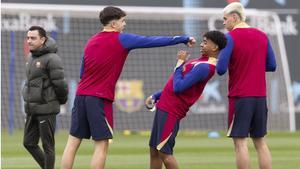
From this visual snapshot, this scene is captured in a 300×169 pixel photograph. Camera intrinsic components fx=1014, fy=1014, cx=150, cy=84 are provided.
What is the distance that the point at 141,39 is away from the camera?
1063cm

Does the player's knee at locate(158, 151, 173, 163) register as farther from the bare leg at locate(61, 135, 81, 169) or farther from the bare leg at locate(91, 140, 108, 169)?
the bare leg at locate(61, 135, 81, 169)

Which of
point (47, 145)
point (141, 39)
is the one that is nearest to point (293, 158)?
point (47, 145)

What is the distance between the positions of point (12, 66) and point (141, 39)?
13.5 metres

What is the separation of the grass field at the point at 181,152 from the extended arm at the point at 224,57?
3.77 meters

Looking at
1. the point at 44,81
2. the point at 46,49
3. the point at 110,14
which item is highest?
the point at 110,14

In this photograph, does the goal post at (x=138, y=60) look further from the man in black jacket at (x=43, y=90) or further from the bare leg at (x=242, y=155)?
the bare leg at (x=242, y=155)

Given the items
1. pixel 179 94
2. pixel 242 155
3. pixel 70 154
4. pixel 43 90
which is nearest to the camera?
pixel 179 94

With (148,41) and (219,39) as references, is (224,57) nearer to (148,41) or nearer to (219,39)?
(219,39)

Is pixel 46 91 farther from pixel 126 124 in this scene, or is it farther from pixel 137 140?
pixel 126 124

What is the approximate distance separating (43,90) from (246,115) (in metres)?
2.74

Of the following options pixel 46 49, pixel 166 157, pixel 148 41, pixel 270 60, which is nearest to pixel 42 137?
pixel 46 49

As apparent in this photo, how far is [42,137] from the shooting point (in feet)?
40.5

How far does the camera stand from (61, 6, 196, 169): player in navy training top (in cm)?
1070

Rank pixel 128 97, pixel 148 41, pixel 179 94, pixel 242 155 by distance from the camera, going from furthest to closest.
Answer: pixel 128 97 → pixel 242 155 → pixel 179 94 → pixel 148 41
